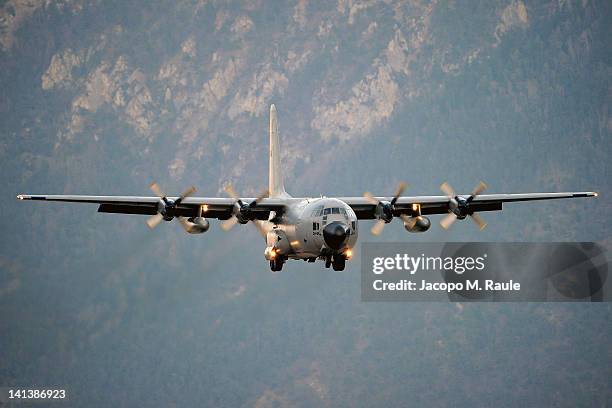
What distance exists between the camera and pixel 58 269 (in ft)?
604

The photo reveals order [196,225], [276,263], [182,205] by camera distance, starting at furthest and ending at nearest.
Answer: [276,263]
[182,205]
[196,225]

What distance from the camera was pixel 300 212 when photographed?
66.5 meters

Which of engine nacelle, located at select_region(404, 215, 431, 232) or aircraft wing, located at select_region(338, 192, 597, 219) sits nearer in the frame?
engine nacelle, located at select_region(404, 215, 431, 232)

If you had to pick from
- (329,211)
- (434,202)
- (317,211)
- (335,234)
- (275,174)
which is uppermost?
(275,174)

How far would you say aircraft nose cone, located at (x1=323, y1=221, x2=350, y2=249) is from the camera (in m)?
63.3

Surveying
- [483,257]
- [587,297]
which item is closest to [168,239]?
[483,257]

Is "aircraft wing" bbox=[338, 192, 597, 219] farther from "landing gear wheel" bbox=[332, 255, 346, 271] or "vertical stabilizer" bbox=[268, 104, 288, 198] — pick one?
"vertical stabilizer" bbox=[268, 104, 288, 198]

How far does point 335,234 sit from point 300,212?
388 cm

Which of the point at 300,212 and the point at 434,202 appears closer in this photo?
the point at 300,212

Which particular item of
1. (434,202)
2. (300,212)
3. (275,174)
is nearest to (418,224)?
(434,202)

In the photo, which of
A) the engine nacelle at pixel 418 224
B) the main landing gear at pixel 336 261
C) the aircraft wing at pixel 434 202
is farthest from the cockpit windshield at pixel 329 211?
the engine nacelle at pixel 418 224

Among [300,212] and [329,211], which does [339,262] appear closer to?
[300,212]

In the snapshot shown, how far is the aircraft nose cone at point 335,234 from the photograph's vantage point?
63.3 meters

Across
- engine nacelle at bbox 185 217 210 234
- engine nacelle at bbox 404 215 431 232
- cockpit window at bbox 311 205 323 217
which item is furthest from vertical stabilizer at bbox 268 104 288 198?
cockpit window at bbox 311 205 323 217
